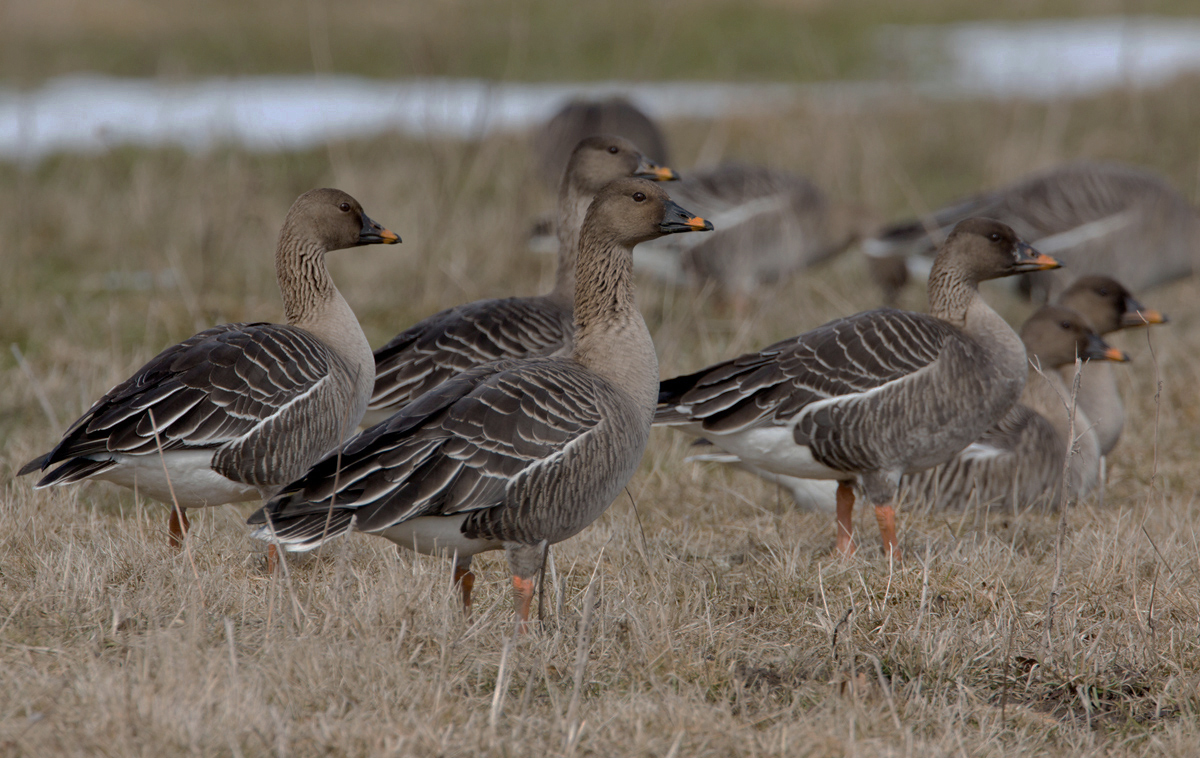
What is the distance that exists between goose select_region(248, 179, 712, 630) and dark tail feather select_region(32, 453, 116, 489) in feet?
2.97

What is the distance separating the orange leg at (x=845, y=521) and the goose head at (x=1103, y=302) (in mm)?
2608

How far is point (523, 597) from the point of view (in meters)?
4.15

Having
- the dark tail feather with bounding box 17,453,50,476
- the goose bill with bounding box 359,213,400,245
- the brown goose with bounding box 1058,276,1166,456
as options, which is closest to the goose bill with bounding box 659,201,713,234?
the goose bill with bounding box 359,213,400,245

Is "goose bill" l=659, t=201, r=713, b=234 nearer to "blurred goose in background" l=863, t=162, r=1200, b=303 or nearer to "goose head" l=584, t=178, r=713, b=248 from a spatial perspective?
"goose head" l=584, t=178, r=713, b=248

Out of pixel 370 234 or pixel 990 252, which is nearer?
pixel 370 234

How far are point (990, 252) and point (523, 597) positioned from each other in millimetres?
2885

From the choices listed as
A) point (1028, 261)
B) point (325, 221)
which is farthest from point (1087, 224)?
point (325, 221)

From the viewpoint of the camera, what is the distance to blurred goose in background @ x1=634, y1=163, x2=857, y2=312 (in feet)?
33.1

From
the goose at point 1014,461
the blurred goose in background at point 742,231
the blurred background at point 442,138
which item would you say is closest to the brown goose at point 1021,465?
the goose at point 1014,461

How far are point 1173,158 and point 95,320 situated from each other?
11.6 meters

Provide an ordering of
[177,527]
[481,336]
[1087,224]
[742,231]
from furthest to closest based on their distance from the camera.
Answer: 1. [742,231]
2. [1087,224]
3. [481,336]
4. [177,527]

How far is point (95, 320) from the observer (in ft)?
28.3

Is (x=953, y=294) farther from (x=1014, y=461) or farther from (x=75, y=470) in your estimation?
(x=75, y=470)

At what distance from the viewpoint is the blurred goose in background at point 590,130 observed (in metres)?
10.8
